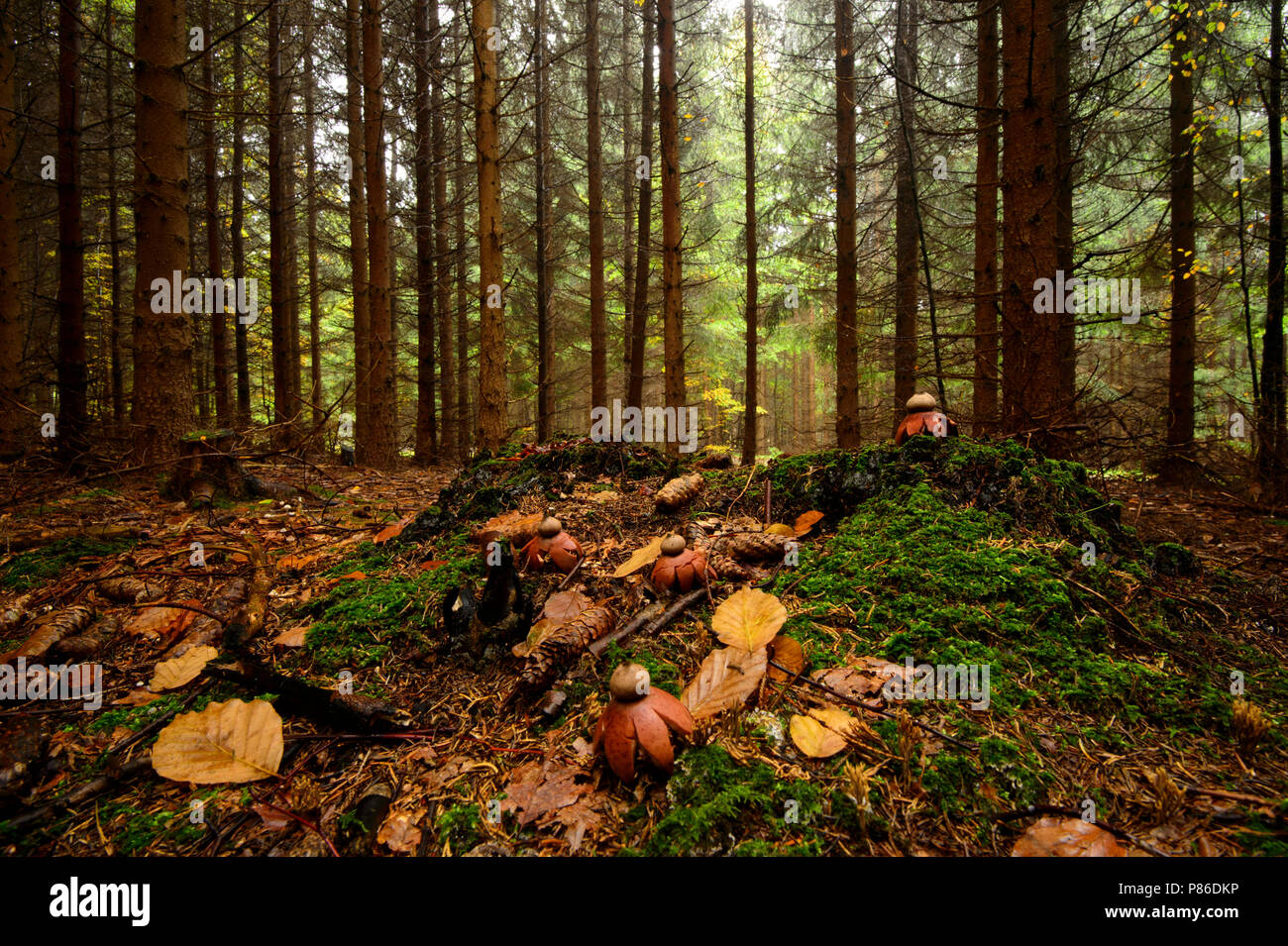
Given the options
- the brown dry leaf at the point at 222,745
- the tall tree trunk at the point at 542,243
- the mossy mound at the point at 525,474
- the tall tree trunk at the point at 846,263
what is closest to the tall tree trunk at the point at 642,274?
the tall tree trunk at the point at 542,243

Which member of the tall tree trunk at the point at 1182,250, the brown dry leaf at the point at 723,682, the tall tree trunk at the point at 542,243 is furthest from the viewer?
the tall tree trunk at the point at 542,243

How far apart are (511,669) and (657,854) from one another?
0.87 m

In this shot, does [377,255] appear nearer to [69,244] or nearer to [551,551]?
[69,244]

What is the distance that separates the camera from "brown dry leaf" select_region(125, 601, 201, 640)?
7.25 feet

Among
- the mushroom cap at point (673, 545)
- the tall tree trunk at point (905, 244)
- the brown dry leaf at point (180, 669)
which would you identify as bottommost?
the brown dry leaf at point (180, 669)

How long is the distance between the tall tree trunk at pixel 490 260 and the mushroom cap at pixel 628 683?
5615 mm

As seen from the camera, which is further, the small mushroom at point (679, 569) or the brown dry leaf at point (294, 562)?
the brown dry leaf at point (294, 562)

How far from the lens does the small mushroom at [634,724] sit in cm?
122

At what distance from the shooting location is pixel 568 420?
102 ft

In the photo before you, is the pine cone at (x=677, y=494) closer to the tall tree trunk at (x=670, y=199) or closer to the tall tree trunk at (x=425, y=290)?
the tall tree trunk at (x=670, y=199)

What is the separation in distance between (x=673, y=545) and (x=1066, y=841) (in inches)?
50.7

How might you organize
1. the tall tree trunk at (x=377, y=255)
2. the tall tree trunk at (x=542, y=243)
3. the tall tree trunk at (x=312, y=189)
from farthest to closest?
the tall tree trunk at (x=312, y=189), the tall tree trunk at (x=542, y=243), the tall tree trunk at (x=377, y=255)

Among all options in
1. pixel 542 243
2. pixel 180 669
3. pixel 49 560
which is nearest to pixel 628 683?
pixel 180 669
